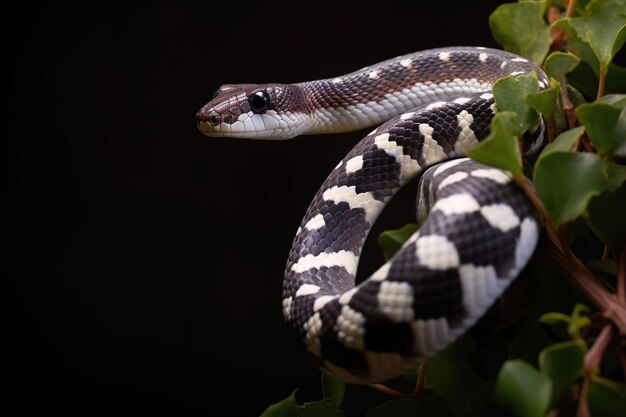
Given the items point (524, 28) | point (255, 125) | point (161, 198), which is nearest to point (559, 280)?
point (524, 28)

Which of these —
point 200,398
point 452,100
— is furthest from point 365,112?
point 200,398

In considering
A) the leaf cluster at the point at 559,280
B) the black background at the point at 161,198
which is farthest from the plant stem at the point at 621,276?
the black background at the point at 161,198

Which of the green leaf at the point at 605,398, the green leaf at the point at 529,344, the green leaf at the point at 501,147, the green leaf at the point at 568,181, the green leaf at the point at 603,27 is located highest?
the green leaf at the point at 603,27

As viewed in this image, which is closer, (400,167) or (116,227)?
(400,167)

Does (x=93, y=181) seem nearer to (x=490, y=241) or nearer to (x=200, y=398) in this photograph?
(x=200, y=398)

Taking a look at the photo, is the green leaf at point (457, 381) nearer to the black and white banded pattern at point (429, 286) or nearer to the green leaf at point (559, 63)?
the black and white banded pattern at point (429, 286)

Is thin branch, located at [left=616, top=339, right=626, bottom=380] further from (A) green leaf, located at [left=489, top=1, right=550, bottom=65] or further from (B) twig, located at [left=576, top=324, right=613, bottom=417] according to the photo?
(A) green leaf, located at [left=489, top=1, right=550, bottom=65]

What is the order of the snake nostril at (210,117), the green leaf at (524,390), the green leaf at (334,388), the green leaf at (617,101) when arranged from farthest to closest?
the snake nostril at (210,117) < the green leaf at (334,388) < the green leaf at (617,101) < the green leaf at (524,390)
